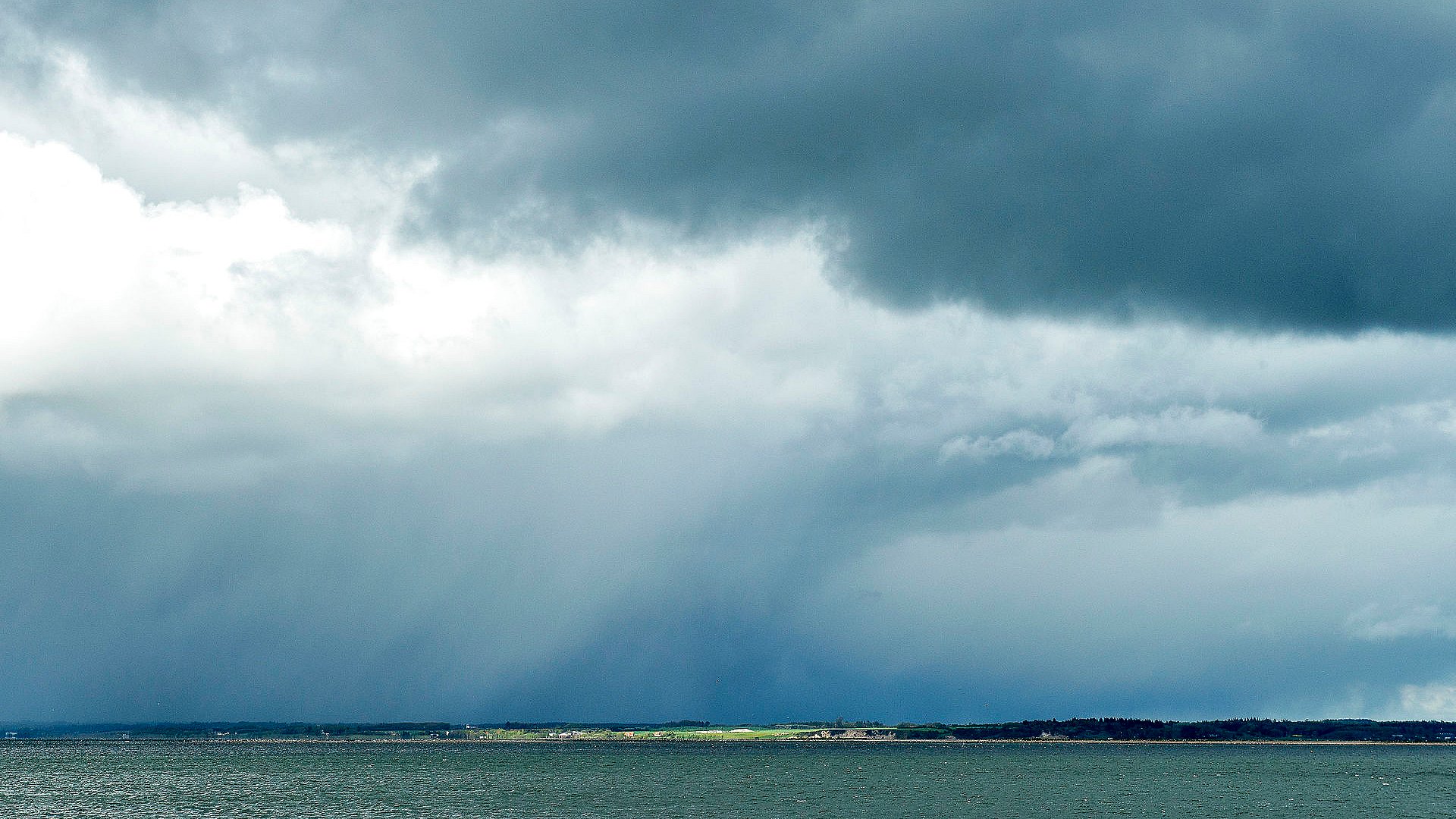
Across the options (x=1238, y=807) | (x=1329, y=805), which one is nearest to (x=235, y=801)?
(x=1238, y=807)

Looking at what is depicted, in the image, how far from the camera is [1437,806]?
187000mm

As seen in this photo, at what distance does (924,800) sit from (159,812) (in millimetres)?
113854

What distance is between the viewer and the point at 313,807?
561ft

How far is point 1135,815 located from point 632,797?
77596 mm

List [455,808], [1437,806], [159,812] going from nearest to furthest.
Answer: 1. [159,812]
2. [455,808]
3. [1437,806]

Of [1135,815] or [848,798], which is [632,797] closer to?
[848,798]

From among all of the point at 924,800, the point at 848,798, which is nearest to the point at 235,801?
the point at 848,798

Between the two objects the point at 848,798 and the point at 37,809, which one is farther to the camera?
the point at 848,798

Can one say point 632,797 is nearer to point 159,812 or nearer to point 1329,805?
point 159,812

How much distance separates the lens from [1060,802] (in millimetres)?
191875

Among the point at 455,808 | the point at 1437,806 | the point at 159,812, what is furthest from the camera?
the point at 1437,806

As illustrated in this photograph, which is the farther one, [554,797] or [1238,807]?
[554,797]

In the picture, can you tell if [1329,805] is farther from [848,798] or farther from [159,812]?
[159,812]

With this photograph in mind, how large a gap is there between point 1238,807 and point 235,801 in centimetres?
15131
